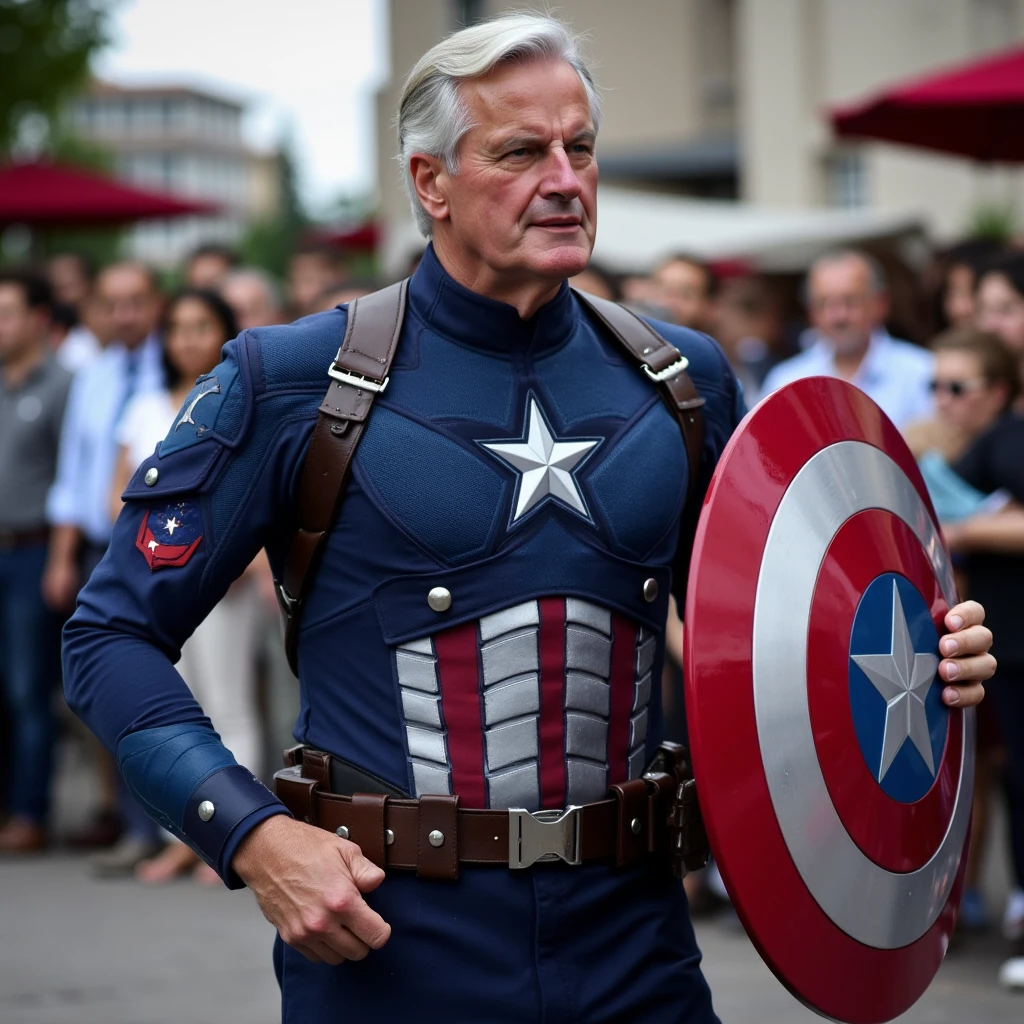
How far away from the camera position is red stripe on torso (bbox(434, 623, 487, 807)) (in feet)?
7.75

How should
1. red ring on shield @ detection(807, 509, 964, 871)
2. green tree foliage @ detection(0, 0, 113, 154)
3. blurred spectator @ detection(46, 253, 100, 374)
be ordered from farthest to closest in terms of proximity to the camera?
green tree foliage @ detection(0, 0, 113, 154) → blurred spectator @ detection(46, 253, 100, 374) → red ring on shield @ detection(807, 509, 964, 871)

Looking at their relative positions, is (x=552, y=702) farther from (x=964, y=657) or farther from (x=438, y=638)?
(x=964, y=657)

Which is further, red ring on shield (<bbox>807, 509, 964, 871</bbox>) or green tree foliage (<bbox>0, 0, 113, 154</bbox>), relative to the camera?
green tree foliage (<bbox>0, 0, 113, 154</bbox>)

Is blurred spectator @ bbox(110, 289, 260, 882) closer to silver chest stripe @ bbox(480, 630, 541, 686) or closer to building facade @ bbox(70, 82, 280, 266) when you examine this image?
silver chest stripe @ bbox(480, 630, 541, 686)

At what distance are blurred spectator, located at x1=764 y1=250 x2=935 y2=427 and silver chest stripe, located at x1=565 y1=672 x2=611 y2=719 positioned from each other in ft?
13.1

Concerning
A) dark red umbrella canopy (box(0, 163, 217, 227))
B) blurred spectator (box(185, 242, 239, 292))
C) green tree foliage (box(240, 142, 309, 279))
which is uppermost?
dark red umbrella canopy (box(0, 163, 217, 227))

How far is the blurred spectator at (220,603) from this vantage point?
6477mm

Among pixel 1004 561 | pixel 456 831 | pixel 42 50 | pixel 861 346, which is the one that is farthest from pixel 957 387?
pixel 42 50

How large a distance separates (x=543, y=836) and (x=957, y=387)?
3.34m

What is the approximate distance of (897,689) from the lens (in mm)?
2406

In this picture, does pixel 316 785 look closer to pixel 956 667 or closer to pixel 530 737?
pixel 530 737

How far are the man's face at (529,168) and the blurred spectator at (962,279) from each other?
445cm

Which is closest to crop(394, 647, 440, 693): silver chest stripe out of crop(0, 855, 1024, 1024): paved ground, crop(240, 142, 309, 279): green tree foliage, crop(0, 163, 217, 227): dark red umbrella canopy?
crop(0, 855, 1024, 1024): paved ground

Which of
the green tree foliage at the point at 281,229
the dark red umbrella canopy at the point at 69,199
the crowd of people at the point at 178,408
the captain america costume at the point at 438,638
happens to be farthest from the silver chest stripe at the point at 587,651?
the green tree foliage at the point at 281,229
